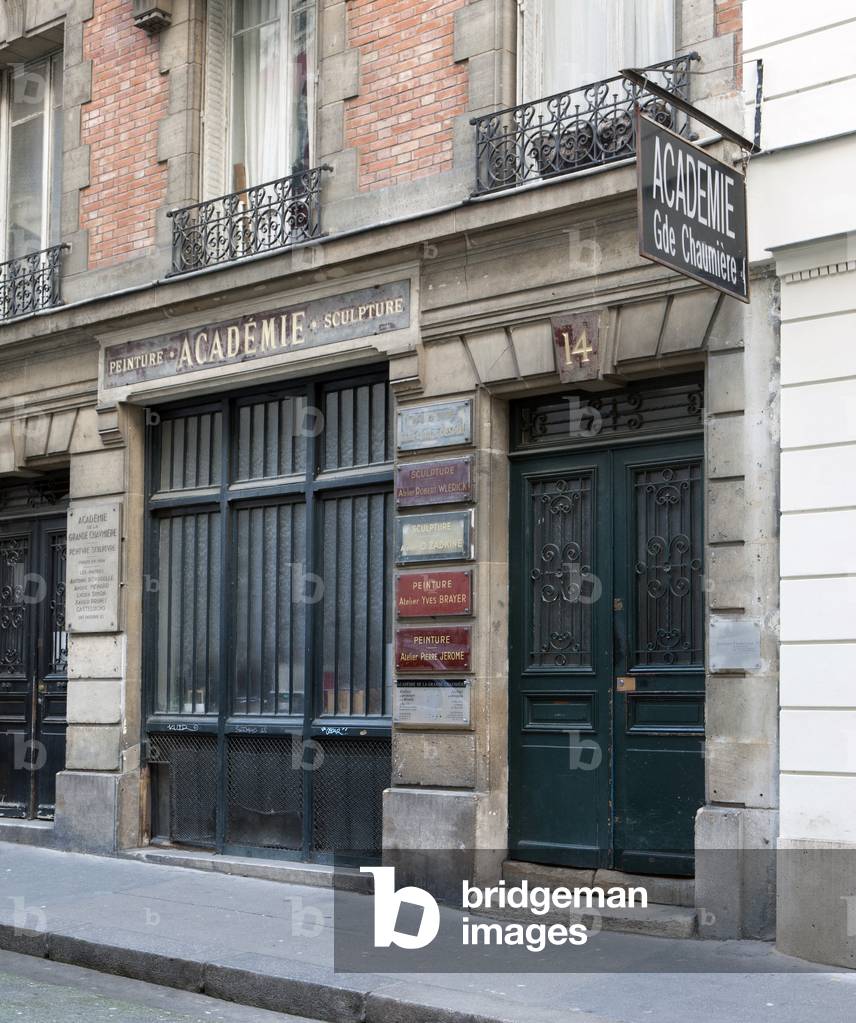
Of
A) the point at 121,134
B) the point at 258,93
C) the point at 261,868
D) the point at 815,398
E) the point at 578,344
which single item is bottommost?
the point at 261,868

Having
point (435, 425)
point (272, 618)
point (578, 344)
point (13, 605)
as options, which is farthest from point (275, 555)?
point (13, 605)

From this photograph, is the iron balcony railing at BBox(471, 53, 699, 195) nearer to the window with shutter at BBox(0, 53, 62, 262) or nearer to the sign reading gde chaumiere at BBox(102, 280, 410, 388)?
the sign reading gde chaumiere at BBox(102, 280, 410, 388)

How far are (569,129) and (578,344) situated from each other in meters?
1.42

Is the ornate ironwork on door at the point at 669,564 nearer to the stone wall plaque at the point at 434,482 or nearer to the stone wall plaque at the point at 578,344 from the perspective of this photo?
the stone wall plaque at the point at 578,344

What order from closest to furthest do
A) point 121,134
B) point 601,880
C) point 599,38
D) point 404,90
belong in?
point 601,880 < point 599,38 < point 404,90 < point 121,134

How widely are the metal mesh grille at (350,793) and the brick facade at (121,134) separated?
4466mm

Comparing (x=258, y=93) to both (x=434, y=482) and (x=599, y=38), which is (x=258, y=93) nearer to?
(x=599, y=38)

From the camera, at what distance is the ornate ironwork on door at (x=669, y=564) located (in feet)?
28.7

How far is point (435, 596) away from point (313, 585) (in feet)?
4.67

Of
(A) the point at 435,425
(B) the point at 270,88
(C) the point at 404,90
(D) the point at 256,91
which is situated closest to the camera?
(A) the point at 435,425

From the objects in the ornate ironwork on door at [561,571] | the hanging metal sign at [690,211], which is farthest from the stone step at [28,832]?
the hanging metal sign at [690,211]

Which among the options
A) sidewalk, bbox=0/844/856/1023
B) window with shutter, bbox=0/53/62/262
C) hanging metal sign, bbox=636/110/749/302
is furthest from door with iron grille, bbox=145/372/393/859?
hanging metal sign, bbox=636/110/749/302

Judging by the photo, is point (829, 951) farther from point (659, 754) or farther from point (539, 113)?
point (539, 113)

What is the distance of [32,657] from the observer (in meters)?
12.9
